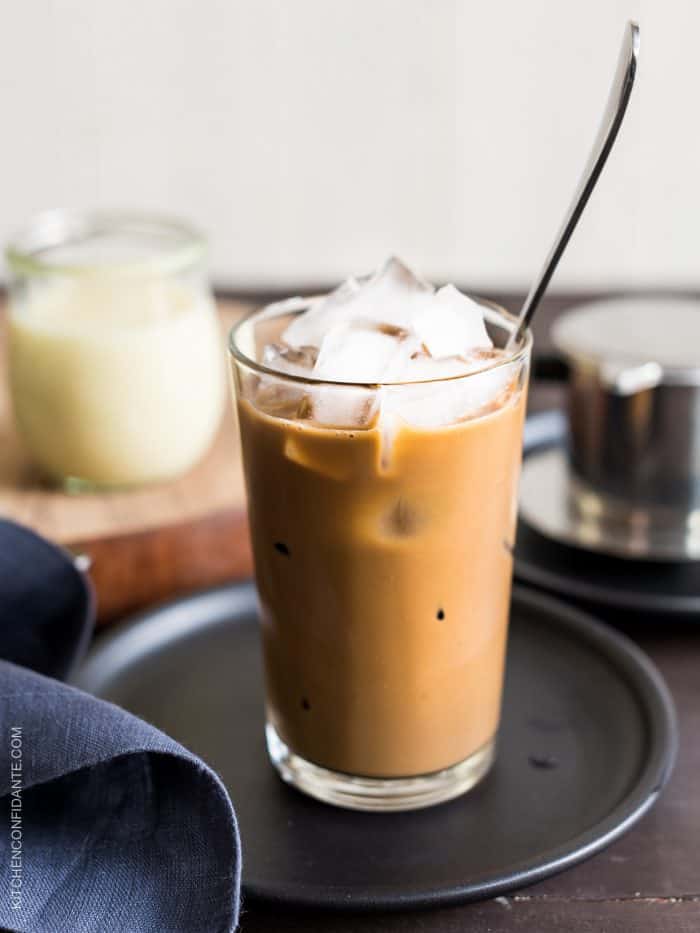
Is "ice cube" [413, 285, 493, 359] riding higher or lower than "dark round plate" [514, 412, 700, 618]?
higher

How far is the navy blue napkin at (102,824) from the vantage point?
2.23ft

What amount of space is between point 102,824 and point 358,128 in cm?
166

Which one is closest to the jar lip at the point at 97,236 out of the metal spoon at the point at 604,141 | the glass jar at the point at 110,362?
the glass jar at the point at 110,362

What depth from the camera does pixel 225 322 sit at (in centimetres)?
158

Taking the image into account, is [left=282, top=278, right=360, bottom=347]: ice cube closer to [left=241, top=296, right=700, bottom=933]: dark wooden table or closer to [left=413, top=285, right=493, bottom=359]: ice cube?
[left=413, top=285, right=493, bottom=359]: ice cube

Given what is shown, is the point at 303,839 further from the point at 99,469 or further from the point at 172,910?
the point at 99,469

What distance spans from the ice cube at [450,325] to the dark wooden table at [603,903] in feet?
1.14

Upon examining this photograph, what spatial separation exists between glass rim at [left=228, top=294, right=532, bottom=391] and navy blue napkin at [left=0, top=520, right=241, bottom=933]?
0.77ft

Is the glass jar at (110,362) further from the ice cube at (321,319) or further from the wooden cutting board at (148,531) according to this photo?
the ice cube at (321,319)

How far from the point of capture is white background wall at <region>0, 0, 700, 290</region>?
207 centimetres

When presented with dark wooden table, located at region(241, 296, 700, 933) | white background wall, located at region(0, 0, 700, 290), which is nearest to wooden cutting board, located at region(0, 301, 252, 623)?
dark wooden table, located at region(241, 296, 700, 933)

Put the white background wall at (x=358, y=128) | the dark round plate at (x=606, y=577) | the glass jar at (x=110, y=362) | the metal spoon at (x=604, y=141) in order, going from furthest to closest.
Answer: the white background wall at (x=358, y=128) < the glass jar at (x=110, y=362) < the dark round plate at (x=606, y=577) < the metal spoon at (x=604, y=141)

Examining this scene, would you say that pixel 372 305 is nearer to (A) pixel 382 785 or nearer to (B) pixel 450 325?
(B) pixel 450 325

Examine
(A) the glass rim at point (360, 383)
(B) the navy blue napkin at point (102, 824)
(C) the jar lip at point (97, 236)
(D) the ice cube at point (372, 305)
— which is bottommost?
(B) the navy blue napkin at point (102, 824)
